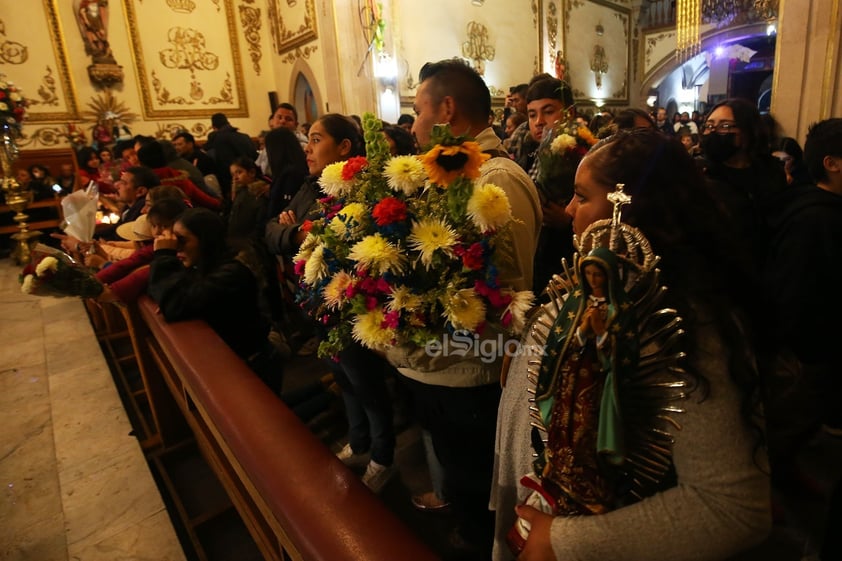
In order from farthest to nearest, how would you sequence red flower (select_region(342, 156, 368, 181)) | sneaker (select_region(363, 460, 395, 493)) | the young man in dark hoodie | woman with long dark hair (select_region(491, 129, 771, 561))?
1. sneaker (select_region(363, 460, 395, 493))
2. the young man in dark hoodie
3. red flower (select_region(342, 156, 368, 181))
4. woman with long dark hair (select_region(491, 129, 771, 561))

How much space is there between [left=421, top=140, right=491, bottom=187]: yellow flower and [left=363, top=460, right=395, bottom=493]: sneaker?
1.54 meters

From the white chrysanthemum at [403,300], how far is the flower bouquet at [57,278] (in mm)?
1693

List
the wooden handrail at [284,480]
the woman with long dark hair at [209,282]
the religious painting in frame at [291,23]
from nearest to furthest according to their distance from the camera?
1. the wooden handrail at [284,480]
2. the woman with long dark hair at [209,282]
3. the religious painting in frame at [291,23]

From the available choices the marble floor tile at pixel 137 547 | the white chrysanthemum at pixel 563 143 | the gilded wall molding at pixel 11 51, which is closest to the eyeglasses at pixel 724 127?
the white chrysanthemum at pixel 563 143

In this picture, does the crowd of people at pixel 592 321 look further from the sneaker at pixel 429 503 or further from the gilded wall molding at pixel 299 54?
the gilded wall molding at pixel 299 54

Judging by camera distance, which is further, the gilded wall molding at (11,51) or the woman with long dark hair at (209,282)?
the gilded wall molding at (11,51)

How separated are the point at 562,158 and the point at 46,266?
2.21 meters

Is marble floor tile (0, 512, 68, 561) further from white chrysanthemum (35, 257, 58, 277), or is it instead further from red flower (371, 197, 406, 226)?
red flower (371, 197, 406, 226)

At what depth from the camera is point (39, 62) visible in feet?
27.0

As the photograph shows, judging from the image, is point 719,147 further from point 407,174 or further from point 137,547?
point 137,547

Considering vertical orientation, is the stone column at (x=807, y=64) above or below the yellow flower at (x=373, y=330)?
above

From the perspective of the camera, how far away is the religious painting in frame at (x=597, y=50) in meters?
12.1

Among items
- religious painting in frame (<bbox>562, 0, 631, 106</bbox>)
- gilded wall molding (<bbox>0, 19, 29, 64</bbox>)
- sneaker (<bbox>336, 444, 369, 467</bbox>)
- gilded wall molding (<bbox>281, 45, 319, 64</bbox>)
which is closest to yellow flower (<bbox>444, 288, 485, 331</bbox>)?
sneaker (<bbox>336, 444, 369, 467</bbox>)

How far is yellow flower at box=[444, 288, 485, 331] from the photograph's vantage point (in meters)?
1.20
